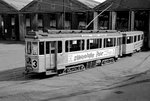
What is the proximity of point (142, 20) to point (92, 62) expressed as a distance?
25.7 metres

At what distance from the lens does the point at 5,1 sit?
54.4 m

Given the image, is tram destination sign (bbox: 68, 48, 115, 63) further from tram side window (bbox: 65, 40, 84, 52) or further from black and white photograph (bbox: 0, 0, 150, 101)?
tram side window (bbox: 65, 40, 84, 52)

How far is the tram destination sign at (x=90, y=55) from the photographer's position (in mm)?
17941

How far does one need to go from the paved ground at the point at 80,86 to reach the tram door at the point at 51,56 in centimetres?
85

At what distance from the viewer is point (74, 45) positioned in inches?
711

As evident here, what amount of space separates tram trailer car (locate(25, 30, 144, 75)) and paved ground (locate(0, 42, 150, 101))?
859mm

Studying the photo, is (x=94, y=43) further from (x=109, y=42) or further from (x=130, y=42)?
(x=130, y=42)

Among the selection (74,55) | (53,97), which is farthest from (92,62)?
(53,97)

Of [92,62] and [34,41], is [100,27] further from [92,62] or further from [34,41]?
[34,41]

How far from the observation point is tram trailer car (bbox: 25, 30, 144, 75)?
51.6 ft

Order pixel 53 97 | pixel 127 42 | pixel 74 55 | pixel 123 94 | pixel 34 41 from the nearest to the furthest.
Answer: pixel 53 97 < pixel 123 94 < pixel 34 41 < pixel 74 55 < pixel 127 42

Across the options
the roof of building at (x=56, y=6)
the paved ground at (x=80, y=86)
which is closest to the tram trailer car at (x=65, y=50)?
the paved ground at (x=80, y=86)

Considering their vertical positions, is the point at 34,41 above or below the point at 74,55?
above

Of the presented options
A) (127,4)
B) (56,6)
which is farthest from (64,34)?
(56,6)
